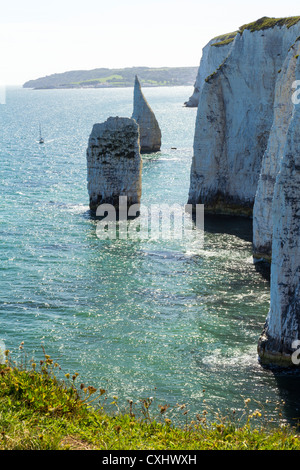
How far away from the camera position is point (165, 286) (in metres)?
27.3

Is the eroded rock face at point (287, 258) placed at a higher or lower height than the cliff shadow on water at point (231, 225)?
higher

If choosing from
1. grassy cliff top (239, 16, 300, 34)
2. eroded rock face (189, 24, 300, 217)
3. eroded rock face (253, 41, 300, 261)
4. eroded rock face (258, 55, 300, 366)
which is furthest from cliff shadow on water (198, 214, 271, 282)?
eroded rock face (258, 55, 300, 366)

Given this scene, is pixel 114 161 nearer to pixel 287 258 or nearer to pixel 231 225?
pixel 231 225

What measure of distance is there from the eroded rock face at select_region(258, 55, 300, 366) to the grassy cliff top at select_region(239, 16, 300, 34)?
1920cm

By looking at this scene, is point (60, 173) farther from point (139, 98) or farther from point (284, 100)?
point (284, 100)

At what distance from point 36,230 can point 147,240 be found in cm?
748

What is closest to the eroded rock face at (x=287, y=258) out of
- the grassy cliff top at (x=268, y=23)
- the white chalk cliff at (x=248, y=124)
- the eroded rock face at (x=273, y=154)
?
the eroded rock face at (x=273, y=154)

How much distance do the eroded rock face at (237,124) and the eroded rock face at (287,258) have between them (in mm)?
19435

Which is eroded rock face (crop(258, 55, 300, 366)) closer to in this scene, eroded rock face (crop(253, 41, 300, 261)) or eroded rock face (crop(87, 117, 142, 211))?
eroded rock face (crop(253, 41, 300, 261))

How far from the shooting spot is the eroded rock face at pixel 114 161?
133 ft

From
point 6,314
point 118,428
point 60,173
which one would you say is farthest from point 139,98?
point 118,428

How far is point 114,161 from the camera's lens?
1607 inches

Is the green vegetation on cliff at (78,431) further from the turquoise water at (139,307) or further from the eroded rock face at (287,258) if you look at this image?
the eroded rock face at (287,258)

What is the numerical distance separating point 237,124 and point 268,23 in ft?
22.2
